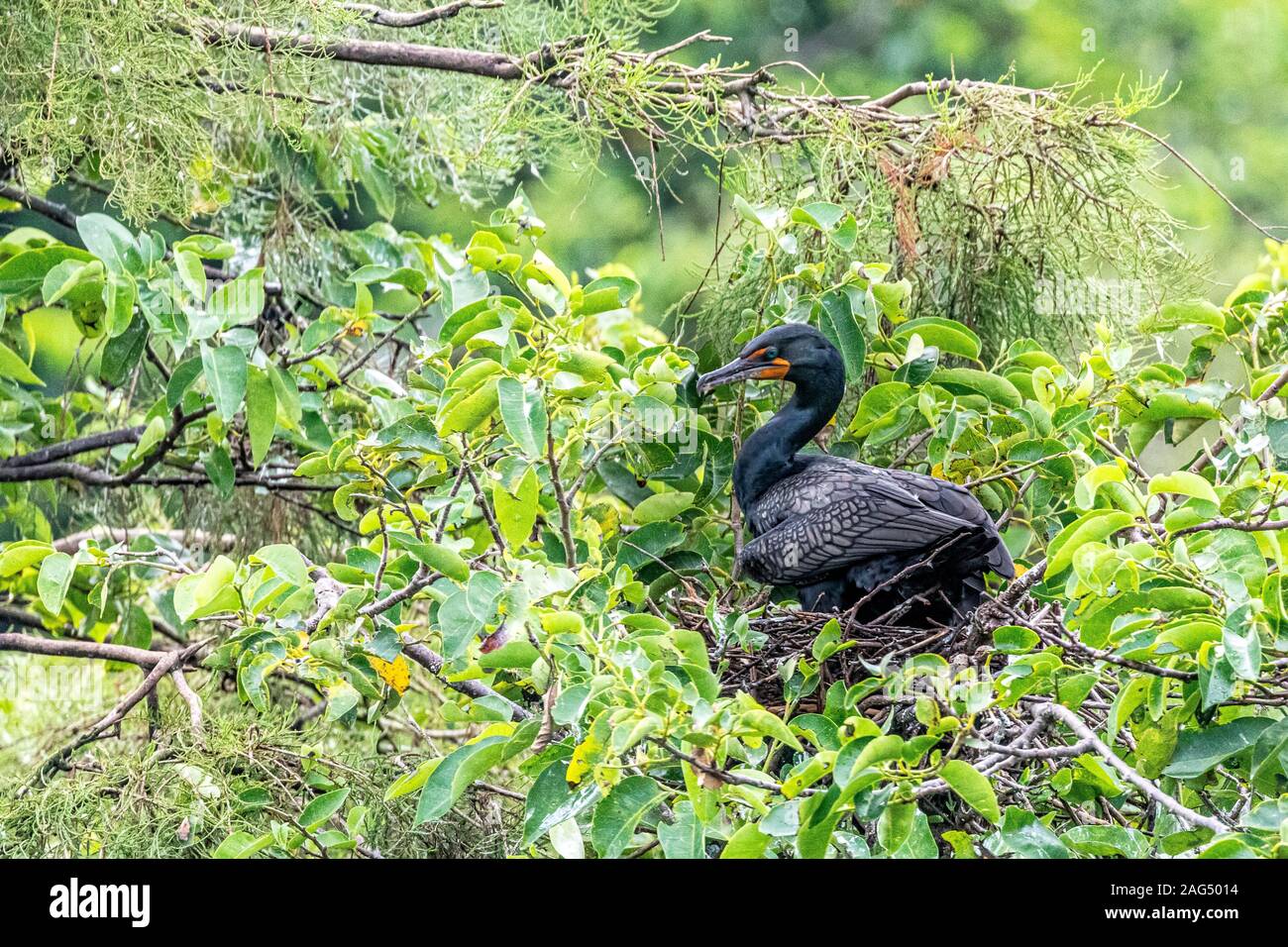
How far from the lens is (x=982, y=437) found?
7.94ft

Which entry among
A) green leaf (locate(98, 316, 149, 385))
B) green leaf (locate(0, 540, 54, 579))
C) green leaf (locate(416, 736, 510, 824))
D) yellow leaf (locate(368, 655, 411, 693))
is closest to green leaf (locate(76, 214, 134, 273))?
green leaf (locate(98, 316, 149, 385))

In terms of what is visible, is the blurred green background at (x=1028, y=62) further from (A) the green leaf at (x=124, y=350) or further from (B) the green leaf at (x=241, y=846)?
(B) the green leaf at (x=241, y=846)

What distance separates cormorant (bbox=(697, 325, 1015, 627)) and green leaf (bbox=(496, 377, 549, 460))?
0.76 meters

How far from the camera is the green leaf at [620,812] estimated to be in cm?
153

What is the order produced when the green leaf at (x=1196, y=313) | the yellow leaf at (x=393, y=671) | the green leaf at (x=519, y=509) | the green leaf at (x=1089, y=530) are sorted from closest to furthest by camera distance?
the green leaf at (x=1089, y=530) < the green leaf at (x=519, y=509) < the yellow leaf at (x=393, y=671) < the green leaf at (x=1196, y=313)

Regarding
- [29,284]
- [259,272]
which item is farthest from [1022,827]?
[29,284]

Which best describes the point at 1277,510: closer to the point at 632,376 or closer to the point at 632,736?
the point at 632,736

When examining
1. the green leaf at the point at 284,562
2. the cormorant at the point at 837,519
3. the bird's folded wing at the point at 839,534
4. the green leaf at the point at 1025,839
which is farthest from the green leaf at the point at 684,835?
the bird's folded wing at the point at 839,534

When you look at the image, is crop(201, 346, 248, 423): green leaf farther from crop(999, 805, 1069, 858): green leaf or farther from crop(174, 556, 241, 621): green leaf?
crop(999, 805, 1069, 858): green leaf

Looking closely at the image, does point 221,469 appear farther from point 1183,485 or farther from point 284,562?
point 1183,485

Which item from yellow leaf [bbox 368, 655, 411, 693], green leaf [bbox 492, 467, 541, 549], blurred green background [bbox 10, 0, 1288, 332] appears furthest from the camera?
blurred green background [bbox 10, 0, 1288, 332]

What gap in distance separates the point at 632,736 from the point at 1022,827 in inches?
20.7

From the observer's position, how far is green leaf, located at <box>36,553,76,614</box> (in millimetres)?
1981

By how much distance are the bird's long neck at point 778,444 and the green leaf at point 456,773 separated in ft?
3.86
